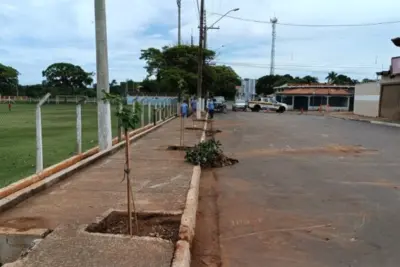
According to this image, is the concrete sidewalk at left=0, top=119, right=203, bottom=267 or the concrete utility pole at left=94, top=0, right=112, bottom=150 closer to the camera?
the concrete sidewalk at left=0, top=119, right=203, bottom=267

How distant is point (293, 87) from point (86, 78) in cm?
5882

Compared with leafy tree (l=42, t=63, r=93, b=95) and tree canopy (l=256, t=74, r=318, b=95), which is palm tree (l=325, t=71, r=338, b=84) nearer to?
tree canopy (l=256, t=74, r=318, b=95)

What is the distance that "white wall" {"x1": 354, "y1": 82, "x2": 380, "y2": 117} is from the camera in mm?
42291

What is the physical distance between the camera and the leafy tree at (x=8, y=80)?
319ft

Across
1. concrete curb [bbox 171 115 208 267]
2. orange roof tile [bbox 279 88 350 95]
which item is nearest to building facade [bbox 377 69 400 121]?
orange roof tile [bbox 279 88 350 95]

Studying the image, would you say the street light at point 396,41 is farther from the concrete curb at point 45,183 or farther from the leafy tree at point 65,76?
the leafy tree at point 65,76

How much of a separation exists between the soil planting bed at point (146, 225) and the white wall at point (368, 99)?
40.2m

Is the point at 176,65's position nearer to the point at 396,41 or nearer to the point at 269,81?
the point at 396,41

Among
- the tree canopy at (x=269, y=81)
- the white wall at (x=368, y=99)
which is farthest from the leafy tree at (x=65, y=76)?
the white wall at (x=368, y=99)

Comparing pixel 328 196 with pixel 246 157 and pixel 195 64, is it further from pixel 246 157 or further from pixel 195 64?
pixel 195 64

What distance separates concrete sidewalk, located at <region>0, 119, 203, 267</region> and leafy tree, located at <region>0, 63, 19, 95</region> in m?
96.8

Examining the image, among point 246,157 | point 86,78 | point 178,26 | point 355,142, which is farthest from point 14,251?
point 86,78

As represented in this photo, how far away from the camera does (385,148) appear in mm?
15164

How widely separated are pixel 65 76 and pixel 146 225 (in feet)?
353
